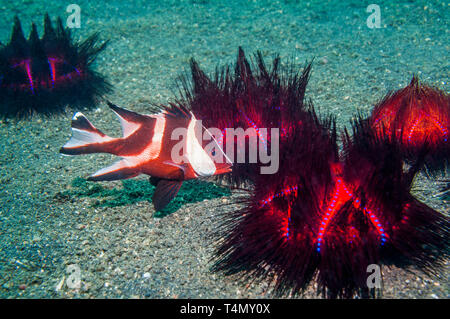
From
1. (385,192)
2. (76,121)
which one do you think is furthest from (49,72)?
(385,192)

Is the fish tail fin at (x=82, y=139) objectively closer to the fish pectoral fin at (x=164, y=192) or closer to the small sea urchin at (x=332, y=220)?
the fish pectoral fin at (x=164, y=192)

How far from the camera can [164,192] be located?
2.72 metres

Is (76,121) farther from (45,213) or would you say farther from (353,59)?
(353,59)

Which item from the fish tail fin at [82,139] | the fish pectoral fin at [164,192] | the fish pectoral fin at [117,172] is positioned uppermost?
the fish tail fin at [82,139]

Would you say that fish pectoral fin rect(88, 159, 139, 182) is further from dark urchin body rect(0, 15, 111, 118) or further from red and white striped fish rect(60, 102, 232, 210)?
dark urchin body rect(0, 15, 111, 118)

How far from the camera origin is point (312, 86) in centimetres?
518

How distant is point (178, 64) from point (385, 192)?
4.85 metres

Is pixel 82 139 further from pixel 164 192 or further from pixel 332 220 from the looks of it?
pixel 332 220

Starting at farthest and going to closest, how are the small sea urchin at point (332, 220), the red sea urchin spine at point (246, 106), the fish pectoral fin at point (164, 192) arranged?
the red sea urchin spine at point (246, 106) → the fish pectoral fin at point (164, 192) → the small sea urchin at point (332, 220)

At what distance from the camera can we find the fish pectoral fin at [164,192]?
106 inches

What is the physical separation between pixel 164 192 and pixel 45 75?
3213 millimetres

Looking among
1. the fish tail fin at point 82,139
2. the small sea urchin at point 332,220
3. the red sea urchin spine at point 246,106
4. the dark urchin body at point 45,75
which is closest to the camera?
the small sea urchin at point 332,220

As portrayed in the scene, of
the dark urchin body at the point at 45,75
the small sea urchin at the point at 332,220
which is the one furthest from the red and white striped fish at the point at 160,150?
the dark urchin body at the point at 45,75

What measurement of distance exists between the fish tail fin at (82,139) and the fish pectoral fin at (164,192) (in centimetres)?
58
